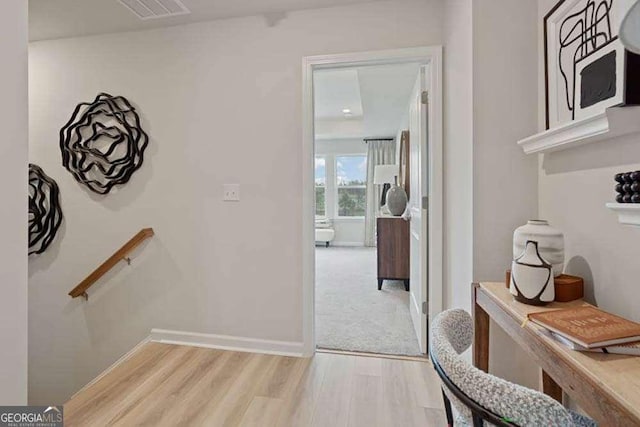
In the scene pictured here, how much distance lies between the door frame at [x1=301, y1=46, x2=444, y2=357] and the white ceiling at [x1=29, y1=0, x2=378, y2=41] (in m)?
0.41

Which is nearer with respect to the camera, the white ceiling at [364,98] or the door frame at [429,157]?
the door frame at [429,157]

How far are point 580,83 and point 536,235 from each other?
0.57 m

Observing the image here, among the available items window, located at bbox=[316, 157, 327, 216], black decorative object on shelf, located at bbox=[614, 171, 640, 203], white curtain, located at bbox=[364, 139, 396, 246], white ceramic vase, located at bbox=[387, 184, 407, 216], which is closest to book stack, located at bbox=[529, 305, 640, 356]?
black decorative object on shelf, located at bbox=[614, 171, 640, 203]

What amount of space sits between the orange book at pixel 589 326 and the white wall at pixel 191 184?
165 cm

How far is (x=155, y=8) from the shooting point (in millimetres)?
2271

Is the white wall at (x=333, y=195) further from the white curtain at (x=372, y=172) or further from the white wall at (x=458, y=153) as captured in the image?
the white wall at (x=458, y=153)

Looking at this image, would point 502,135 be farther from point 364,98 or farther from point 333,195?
point 333,195

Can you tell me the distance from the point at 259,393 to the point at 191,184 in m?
1.56

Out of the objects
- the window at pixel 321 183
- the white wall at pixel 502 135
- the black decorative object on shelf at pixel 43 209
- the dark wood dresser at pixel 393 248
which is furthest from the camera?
the window at pixel 321 183

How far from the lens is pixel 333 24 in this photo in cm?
227

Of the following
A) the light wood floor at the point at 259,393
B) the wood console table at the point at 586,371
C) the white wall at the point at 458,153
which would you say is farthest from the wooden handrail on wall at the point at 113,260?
the wood console table at the point at 586,371

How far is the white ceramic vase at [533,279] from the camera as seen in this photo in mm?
1078

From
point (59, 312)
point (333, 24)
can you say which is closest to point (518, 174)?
point (333, 24)

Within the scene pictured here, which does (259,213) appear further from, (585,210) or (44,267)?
(44,267)
